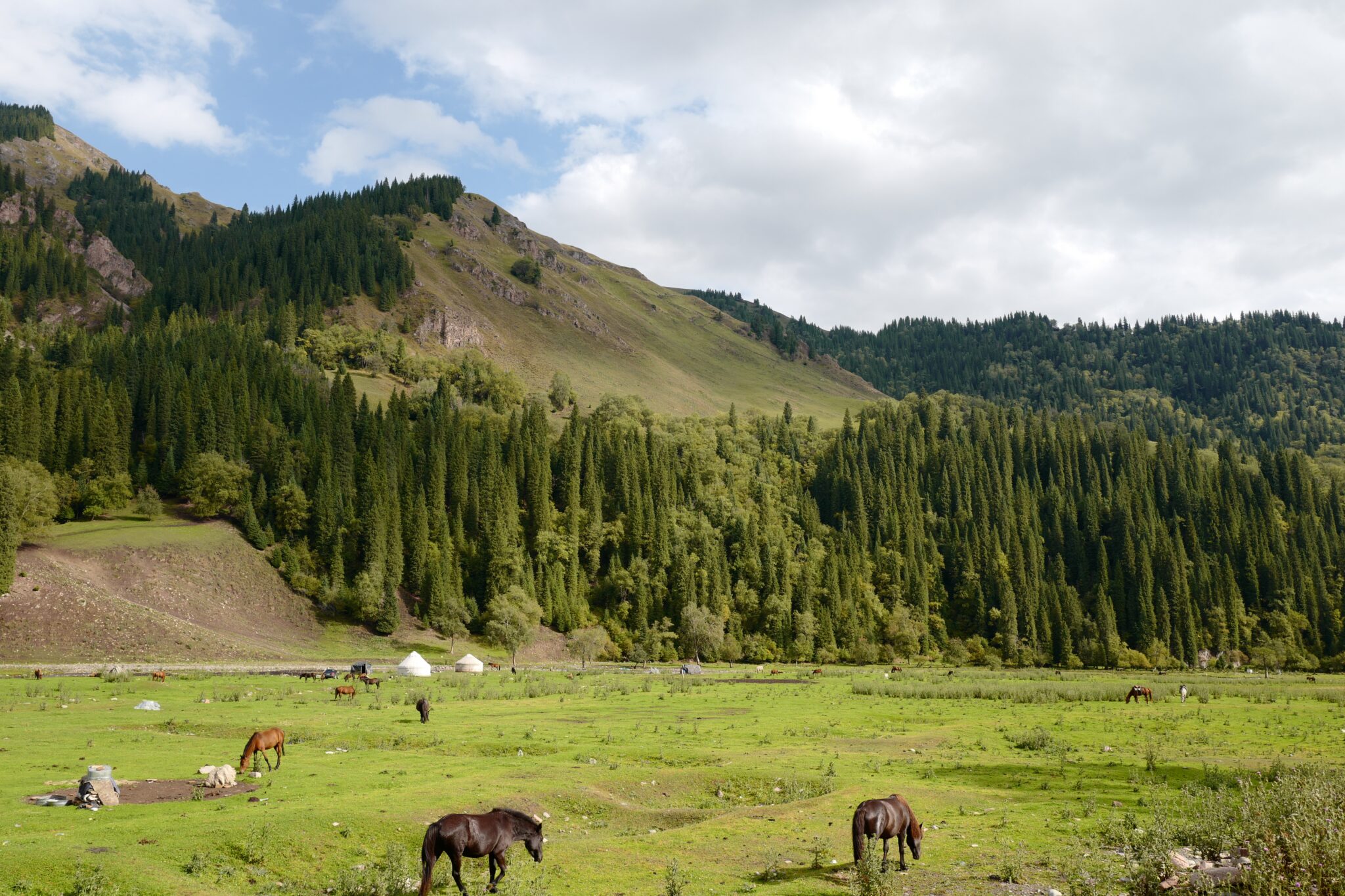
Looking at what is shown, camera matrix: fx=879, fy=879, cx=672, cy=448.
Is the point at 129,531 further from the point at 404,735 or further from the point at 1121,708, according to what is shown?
the point at 1121,708

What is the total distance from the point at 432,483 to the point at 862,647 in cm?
7799

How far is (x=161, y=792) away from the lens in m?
27.6

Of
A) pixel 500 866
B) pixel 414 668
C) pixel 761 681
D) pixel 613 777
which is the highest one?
pixel 500 866

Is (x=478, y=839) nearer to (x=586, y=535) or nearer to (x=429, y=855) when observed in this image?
(x=429, y=855)

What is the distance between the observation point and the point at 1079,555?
196 meters

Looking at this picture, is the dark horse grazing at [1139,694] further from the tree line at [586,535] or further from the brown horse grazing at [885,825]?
the tree line at [586,535]

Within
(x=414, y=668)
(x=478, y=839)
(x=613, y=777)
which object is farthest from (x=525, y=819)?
(x=414, y=668)

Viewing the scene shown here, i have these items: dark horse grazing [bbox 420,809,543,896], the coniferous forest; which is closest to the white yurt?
the coniferous forest

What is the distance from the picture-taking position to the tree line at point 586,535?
428ft

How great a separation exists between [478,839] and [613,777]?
14.3 m

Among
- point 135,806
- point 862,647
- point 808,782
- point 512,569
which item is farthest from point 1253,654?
point 135,806

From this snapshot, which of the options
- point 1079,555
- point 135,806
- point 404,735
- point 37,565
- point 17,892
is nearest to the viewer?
point 17,892

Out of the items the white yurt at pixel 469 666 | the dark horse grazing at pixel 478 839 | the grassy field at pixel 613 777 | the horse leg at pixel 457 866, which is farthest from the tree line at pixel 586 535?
the horse leg at pixel 457 866

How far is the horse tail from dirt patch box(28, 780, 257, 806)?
39.0 feet
